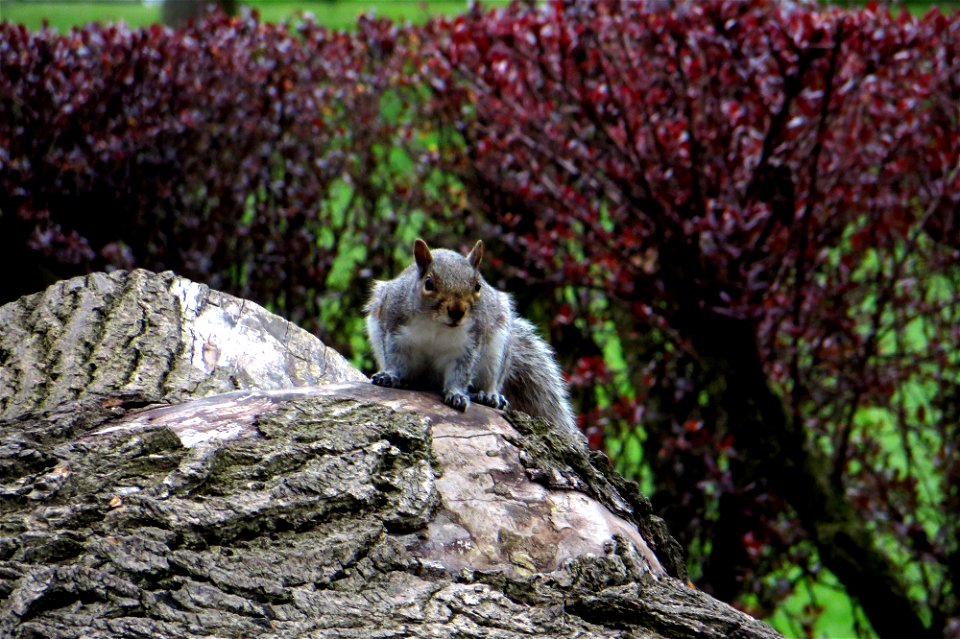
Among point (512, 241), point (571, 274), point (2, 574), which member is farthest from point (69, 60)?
point (2, 574)

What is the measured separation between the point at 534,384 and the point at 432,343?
1.90 feet

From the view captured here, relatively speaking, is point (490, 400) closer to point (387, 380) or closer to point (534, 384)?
point (387, 380)

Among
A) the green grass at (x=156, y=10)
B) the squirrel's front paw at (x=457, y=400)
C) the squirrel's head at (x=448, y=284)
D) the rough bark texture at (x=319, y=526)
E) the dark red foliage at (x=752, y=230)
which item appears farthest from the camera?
the green grass at (x=156, y=10)

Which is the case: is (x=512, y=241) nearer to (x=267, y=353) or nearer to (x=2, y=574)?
(x=267, y=353)

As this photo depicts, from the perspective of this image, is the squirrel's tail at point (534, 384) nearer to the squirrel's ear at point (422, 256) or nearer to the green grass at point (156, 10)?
the squirrel's ear at point (422, 256)

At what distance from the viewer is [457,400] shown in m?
2.93

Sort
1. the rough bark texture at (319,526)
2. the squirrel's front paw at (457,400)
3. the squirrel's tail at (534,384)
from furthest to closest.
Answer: the squirrel's tail at (534,384) → the squirrel's front paw at (457,400) → the rough bark texture at (319,526)

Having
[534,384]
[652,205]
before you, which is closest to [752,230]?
[652,205]

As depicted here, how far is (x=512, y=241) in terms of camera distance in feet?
17.0

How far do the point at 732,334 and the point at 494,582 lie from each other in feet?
8.36

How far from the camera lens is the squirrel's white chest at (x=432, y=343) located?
336cm

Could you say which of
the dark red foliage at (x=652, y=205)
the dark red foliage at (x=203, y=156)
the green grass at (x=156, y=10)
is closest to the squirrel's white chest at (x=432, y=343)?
the dark red foliage at (x=652, y=205)

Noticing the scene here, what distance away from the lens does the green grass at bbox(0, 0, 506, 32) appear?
14.0 metres

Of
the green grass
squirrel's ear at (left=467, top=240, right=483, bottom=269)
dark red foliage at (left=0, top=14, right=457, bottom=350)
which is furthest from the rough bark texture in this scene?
the green grass
